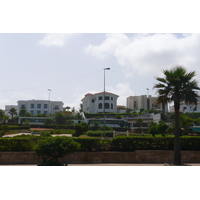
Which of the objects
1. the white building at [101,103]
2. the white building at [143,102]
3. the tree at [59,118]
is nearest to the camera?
the tree at [59,118]

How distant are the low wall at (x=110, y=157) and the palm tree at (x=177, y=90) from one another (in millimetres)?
997

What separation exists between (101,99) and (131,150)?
62036mm

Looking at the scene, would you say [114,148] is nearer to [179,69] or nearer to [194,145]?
[194,145]

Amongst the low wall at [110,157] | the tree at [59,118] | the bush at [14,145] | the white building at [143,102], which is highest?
the white building at [143,102]

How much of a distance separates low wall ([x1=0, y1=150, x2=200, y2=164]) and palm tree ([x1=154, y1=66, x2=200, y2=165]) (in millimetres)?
997

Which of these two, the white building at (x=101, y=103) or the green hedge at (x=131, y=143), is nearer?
the green hedge at (x=131, y=143)

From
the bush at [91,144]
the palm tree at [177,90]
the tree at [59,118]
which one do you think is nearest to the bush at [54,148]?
the bush at [91,144]

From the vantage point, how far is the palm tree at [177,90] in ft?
33.3

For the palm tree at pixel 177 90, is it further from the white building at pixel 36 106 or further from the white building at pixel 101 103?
the white building at pixel 36 106

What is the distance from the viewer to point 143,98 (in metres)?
94.5

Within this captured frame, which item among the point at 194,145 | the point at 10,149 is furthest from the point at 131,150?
the point at 10,149

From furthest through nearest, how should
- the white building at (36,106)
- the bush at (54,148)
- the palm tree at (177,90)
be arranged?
the white building at (36,106) → the palm tree at (177,90) → the bush at (54,148)

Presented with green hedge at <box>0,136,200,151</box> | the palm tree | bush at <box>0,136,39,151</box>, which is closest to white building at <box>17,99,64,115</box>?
bush at <box>0,136,39,151</box>

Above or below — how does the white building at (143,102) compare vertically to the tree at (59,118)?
above
